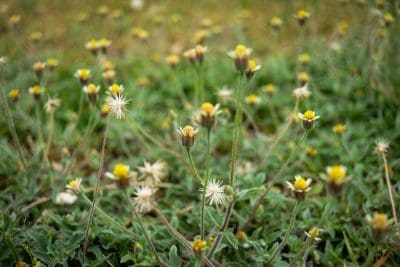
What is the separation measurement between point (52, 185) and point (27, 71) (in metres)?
1.81

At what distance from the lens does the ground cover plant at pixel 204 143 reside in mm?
1676

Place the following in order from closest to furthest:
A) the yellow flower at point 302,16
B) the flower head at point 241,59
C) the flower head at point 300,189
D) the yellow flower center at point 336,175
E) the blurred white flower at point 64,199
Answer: the yellow flower center at point 336,175, the flower head at point 300,189, the flower head at point 241,59, the blurred white flower at point 64,199, the yellow flower at point 302,16

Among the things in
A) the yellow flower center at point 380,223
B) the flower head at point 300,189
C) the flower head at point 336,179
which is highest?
the flower head at point 336,179

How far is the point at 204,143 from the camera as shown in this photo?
245 cm

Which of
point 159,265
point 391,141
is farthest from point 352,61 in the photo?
point 159,265

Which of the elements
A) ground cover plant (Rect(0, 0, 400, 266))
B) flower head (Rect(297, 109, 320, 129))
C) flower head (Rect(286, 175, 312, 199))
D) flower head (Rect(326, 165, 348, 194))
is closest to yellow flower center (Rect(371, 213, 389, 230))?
ground cover plant (Rect(0, 0, 400, 266))

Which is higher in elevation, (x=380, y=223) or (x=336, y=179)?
(x=336, y=179)

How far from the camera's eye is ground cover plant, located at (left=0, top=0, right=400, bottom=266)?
168cm

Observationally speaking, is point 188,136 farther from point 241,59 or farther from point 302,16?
point 302,16

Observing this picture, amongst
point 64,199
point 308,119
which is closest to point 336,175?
point 308,119

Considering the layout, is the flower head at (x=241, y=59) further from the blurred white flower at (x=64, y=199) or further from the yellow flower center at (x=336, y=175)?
the blurred white flower at (x=64, y=199)

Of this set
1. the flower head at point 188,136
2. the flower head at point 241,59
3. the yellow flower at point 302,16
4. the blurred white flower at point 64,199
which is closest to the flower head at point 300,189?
the flower head at point 188,136

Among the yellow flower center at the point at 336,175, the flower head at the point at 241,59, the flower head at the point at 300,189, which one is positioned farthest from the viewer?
the flower head at the point at 241,59

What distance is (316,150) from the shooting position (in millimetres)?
2635
